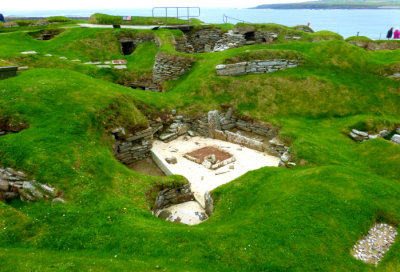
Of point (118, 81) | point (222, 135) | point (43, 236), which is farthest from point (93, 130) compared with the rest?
point (118, 81)

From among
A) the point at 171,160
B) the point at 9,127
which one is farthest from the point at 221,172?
the point at 9,127

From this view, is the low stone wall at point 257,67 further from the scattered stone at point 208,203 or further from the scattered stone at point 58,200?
the scattered stone at point 58,200

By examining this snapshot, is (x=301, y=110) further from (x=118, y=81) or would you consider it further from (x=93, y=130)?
(x=118, y=81)

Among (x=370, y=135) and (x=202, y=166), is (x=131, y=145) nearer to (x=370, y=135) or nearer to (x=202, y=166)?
(x=202, y=166)

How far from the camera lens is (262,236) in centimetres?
1120

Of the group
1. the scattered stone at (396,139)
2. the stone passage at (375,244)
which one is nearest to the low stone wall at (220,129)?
the scattered stone at (396,139)

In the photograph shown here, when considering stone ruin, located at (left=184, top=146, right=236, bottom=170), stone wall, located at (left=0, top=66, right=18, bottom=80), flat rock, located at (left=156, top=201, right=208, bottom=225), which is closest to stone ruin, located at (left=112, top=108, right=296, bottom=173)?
stone ruin, located at (left=184, top=146, right=236, bottom=170)

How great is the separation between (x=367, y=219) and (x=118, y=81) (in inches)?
1129

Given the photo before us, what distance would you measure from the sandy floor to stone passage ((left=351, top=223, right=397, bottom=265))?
8.88 meters

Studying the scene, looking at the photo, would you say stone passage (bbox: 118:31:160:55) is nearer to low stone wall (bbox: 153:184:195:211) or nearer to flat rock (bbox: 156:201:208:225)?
low stone wall (bbox: 153:184:195:211)

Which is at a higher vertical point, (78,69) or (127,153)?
(78,69)

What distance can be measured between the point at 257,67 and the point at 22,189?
75.0 feet

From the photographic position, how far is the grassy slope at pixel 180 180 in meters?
10.5

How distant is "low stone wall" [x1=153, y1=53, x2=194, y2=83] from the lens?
31.5 metres
